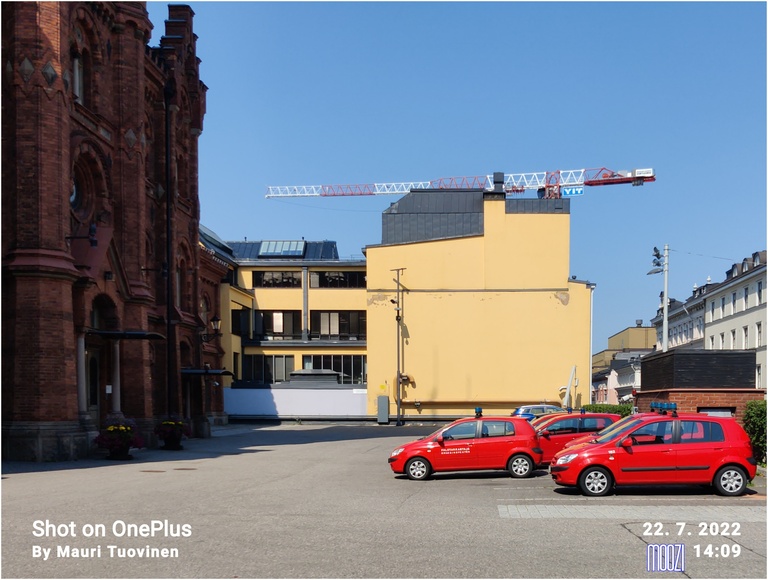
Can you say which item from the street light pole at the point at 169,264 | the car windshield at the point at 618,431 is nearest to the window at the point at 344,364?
the street light pole at the point at 169,264

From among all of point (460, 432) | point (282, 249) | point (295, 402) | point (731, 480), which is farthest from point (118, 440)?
point (282, 249)

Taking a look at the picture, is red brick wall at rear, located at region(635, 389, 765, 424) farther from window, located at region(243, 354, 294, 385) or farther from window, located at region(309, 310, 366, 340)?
window, located at region(243, 354, 294, 385)

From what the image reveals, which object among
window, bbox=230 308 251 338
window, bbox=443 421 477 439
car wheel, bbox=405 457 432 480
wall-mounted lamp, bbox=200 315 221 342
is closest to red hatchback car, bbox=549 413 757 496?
window, bbox=443 421 477 439

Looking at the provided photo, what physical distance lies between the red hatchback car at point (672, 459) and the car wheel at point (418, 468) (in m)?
4.81

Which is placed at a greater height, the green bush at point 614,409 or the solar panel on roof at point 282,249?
the solar panel on roof at point 282,249

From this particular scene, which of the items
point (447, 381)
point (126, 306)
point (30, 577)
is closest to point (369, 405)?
point (447, 381)

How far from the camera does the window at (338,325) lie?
71.6 meters

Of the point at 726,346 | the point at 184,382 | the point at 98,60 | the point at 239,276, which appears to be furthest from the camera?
the point at 726,346

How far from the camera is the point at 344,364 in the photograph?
232ft

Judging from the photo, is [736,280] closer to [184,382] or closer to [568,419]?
[184,382]

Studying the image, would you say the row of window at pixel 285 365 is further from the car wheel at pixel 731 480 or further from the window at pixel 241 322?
the car wheel at pixel 731 480

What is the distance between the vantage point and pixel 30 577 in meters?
9.30

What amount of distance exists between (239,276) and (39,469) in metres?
50.2

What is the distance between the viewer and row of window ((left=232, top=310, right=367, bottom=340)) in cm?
7156
